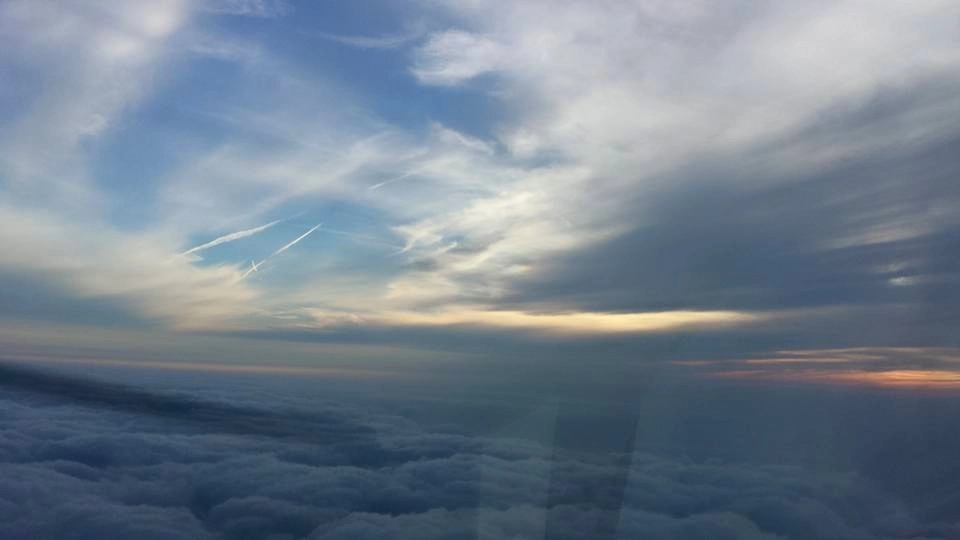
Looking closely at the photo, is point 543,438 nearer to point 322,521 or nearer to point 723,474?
point 723,474

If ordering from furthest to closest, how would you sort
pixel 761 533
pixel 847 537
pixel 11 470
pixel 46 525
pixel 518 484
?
pixel 11 470 < pixel 46 525 < pixel 518 484 < pixel 761 533 < pixel 847 537

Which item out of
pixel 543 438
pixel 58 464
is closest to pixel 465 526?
pixel 543 438

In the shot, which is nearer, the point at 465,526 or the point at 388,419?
the point at 465,526

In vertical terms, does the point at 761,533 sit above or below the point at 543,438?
below

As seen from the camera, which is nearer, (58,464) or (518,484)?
(518,484)

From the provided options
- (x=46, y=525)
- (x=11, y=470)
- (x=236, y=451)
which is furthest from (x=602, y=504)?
(x=11, y=470)

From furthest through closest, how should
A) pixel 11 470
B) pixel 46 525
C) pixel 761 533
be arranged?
pixel 11 470, pixel 46 525, pixel 761 533

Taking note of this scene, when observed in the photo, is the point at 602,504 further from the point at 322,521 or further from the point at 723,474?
the point at 322,521

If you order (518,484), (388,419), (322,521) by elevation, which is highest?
(388,419)

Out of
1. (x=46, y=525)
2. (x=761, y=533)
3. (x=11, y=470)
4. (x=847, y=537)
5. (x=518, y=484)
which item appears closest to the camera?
(x=847, y=537)
